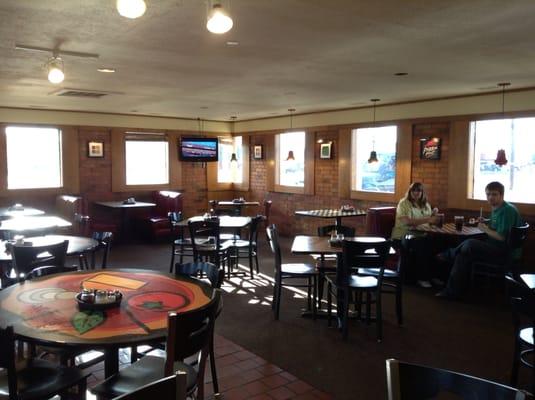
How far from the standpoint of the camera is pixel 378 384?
346 centimetres

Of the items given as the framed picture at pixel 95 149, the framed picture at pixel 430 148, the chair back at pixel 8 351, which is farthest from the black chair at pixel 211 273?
the framed picture at pixel 95 149

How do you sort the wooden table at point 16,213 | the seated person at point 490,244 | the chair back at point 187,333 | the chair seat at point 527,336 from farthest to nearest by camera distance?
the wooden table at point 16,213
the seated person at point 490,244
the chair seat at point 527,336
the chair back at point 187,333

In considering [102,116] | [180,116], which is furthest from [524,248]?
[102,116]

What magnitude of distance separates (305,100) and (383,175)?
6.62ft

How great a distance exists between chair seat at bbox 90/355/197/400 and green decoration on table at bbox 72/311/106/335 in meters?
0.31

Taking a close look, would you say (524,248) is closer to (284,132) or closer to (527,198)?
(527,198)

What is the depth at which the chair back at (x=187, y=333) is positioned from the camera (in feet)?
7.40

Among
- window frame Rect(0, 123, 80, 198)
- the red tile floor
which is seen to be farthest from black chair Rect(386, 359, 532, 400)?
window frame Rect(0, 123, 80, 198)

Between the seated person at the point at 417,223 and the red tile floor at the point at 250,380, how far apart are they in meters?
2.91

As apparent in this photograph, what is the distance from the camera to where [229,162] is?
11820mm

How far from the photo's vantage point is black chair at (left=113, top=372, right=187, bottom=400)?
1.38 meters

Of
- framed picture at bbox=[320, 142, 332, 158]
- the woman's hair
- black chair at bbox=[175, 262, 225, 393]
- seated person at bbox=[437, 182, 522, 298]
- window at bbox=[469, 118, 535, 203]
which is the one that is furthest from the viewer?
framed picture at bbox=[320, 142, 332, 158]

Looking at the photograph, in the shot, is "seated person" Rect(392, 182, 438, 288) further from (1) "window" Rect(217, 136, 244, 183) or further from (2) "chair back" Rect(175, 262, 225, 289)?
(1) "window" Rect(217, 136, 244, 183)

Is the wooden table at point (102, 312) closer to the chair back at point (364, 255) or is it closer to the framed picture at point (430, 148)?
the chair back at point (364, 255)
